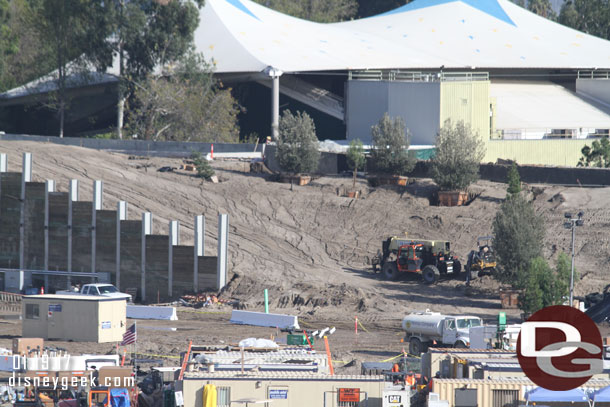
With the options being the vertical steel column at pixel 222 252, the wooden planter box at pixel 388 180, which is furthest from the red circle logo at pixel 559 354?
the wooden planter box at pixel 388 180

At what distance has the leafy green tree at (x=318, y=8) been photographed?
121375mm

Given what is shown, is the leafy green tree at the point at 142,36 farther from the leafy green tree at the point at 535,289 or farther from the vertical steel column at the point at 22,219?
the leafy green tree at the point at 535,289

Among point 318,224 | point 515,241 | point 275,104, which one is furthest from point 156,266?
point 275,104

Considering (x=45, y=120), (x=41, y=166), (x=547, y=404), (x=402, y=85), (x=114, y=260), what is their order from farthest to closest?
(x=45, y=120), (x=402, y=85), (x=41, y=166), (x=114, y=260), (x=547, y=404)

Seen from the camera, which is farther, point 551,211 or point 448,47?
point 448,47

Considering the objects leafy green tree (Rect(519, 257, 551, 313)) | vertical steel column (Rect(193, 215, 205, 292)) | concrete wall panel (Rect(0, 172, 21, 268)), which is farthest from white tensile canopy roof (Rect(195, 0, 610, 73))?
leafy green tree (Rect(519, 257, 551, 313))

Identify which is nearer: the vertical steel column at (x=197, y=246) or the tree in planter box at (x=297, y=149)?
the vertical steel column at (x=197, y=246)

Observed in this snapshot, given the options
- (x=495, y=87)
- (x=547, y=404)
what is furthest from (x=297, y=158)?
(x=547, y=404)

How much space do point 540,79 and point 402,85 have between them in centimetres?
1830

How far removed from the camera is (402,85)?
7312 cm

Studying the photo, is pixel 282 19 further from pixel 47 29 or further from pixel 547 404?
pixel 547 404

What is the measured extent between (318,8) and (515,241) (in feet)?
281

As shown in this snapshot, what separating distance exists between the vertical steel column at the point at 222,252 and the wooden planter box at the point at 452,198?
13574 millimetres

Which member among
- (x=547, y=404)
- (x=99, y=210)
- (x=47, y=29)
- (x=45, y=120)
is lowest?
(x=547, y=404)
